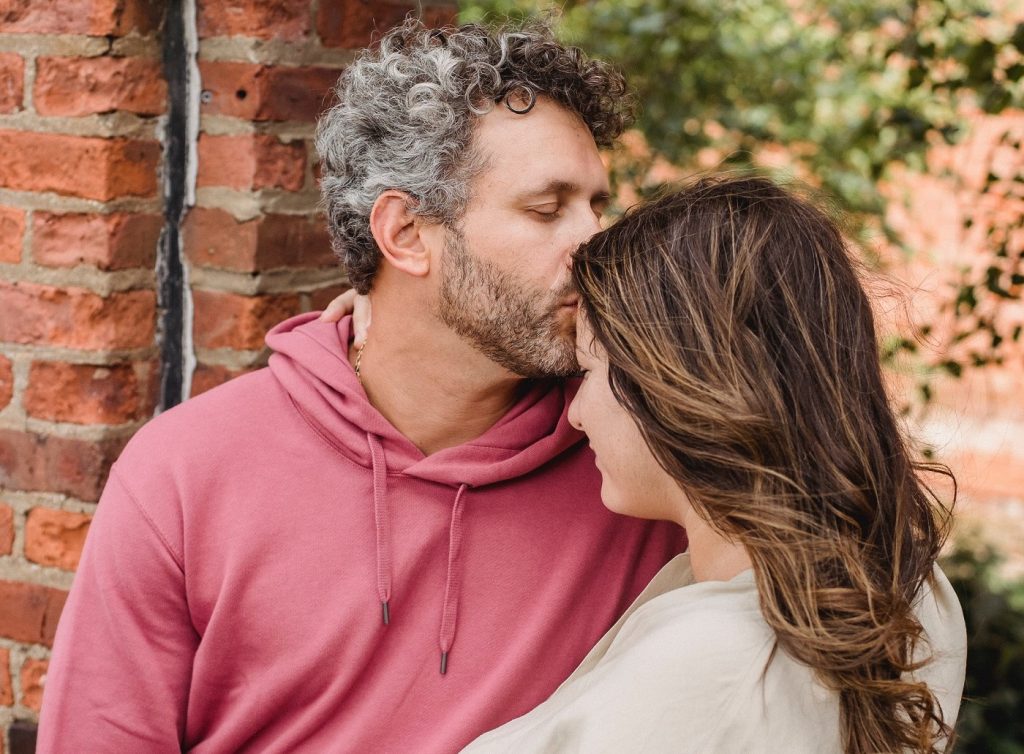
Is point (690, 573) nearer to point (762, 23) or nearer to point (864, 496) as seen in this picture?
point (864, 496)

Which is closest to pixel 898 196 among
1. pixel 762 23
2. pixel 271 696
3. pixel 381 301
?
pixel 762 23

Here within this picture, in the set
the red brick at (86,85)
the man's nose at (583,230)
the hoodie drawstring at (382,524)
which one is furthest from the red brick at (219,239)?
the man's nose at (583,230)

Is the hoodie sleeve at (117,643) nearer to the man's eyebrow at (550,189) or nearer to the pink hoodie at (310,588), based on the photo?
the pink hoodie at (310,588)

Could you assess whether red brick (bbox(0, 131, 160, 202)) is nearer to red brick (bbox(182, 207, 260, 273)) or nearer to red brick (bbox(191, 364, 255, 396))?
red brick (bbox(182, 207, 260, 273))

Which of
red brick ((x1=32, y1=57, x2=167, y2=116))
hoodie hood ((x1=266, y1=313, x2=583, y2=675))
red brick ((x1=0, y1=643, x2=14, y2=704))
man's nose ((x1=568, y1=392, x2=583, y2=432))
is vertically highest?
red brick ((x1=32, y1=57, x2=167, y2=116))

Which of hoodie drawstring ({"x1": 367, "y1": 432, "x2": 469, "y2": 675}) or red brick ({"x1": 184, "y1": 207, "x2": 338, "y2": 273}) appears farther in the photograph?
red brick ({"x1": 184, "y1": 207, "x2": 338, "y2": 273})

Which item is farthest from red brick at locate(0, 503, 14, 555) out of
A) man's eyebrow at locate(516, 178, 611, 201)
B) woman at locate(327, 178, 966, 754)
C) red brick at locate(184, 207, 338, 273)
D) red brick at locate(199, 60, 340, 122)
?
man's eyebrow at locate(516, 178, 611, 201)

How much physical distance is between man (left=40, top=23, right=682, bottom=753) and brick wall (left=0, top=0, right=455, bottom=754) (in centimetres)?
16

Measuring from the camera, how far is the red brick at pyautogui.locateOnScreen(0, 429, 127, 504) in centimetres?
224

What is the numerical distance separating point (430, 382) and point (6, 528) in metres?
0.90

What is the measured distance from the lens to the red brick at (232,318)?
233 centimetres

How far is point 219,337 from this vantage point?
237cm

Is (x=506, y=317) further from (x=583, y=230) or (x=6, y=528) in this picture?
(x=6, y=528)

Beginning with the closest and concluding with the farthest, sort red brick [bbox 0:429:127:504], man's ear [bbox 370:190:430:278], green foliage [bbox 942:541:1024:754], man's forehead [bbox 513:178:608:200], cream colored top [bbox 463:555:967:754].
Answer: cream colored top [bbox 463:555:967:754] → man's forehead [bbox 513:178:608:200] → man's ear [bbox 370:190:430:278] → red brick [bbox 0:429:127:504] → green foliage [bbox 942:541:1024:754]
